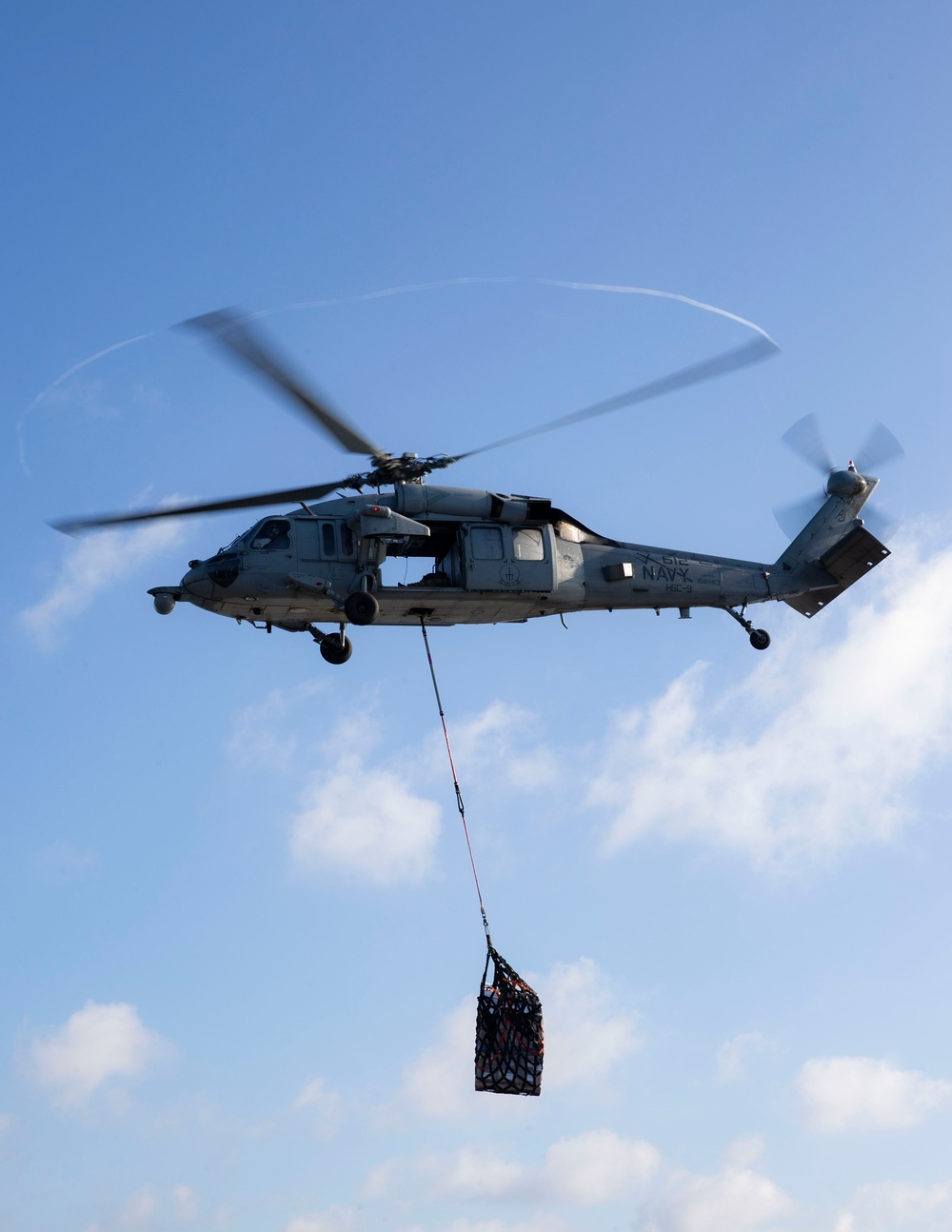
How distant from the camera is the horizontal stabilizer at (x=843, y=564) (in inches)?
1163

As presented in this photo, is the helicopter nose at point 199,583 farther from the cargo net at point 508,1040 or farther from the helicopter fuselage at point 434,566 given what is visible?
the cargo net at point 508,1040

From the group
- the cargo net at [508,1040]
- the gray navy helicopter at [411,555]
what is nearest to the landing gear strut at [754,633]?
the gray navy helicopter at [411,555]

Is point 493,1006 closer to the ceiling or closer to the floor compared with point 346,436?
closer to the floor

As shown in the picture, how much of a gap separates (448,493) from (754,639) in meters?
7.06

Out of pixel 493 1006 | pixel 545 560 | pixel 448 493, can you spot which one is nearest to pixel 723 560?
pixel 545 560

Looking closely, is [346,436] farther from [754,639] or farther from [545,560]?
[754,639]

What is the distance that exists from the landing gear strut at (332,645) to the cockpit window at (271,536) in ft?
6.43

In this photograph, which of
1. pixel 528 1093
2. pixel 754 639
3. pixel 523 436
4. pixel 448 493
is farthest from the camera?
pixel 754 639

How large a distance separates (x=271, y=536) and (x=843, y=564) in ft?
39.9

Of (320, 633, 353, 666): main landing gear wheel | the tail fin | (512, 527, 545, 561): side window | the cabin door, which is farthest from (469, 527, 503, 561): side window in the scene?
the tail fin

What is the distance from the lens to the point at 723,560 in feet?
94.2

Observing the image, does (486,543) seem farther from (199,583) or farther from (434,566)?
(199,583)

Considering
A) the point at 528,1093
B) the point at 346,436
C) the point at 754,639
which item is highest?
the point at 346,436

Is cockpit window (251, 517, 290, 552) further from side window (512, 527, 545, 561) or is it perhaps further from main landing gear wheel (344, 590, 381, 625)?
side window (512, 527, 545, 561)
